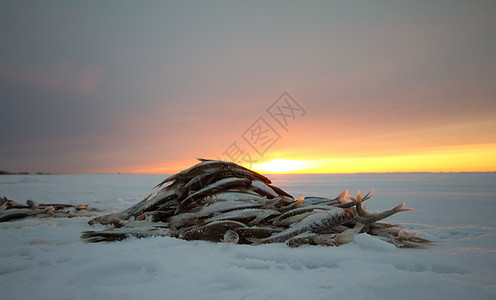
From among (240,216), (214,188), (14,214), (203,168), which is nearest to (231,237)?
(240,216)

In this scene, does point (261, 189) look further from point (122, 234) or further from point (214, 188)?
point (122, 234)

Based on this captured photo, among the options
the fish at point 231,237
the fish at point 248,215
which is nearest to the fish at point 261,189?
the fish at point 248,215

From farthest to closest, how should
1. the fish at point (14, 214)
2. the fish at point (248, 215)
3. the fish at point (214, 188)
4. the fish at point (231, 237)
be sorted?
the fish at point (14, 214) → the fish at point (214, 188) → the fish at point (248, 215) → the fish at point (231, 237)

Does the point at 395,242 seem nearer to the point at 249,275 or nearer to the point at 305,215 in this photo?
the point at 305,215

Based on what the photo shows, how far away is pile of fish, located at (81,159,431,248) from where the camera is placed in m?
2.46

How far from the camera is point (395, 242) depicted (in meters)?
2.46

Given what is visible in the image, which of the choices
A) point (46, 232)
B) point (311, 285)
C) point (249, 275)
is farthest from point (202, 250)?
point (46, 232)

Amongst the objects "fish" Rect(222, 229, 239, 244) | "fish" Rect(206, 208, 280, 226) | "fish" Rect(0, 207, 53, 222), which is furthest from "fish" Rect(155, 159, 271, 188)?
"fish" Rect(0, 207, 53, 222)

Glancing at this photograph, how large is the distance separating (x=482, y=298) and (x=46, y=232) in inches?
157

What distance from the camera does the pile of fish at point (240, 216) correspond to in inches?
96.8

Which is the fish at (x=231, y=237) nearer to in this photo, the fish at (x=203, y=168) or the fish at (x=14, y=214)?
the fish at (x=203, y=168)

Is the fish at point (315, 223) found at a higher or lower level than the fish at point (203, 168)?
lower

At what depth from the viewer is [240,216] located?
2.71 m

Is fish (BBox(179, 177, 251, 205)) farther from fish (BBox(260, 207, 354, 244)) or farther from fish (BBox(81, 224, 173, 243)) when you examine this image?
fish (BBox(260, 207, 354, 244))
